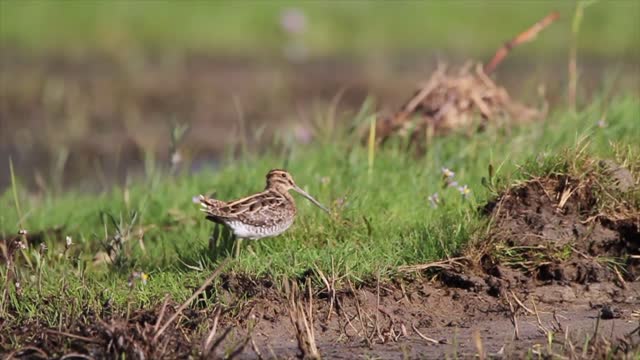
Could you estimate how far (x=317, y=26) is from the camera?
18344mm

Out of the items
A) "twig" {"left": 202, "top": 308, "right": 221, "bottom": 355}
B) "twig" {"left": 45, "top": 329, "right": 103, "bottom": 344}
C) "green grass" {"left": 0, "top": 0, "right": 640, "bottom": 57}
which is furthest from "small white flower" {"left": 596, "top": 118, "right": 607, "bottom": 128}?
"green grass" {"left": 0, "top": 0, "right": 640, "bottom": 57}

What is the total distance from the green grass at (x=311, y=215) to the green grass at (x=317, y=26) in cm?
825

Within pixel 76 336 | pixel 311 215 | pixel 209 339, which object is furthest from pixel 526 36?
pixel 76 336

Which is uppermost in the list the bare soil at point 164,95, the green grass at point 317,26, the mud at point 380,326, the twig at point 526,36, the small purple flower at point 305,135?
the twig at point 526,36

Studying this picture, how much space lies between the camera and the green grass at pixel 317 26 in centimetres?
1781

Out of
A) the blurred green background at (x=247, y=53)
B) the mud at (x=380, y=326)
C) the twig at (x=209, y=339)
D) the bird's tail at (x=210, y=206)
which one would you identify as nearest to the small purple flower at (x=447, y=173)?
the mud at (x=380, y=326)

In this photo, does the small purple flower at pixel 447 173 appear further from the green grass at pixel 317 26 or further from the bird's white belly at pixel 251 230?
the green grass at pixel 317 26

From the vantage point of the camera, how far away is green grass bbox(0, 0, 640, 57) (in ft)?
58.4

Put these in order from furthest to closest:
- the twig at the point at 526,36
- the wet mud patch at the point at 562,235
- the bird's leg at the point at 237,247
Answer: the twig at the point at 526,36
the bird's leg at the point at 237,247
the wet mud patch at the point at 562,235

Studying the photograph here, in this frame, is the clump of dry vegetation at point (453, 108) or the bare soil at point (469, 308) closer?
the bare soil at point (469, 308)

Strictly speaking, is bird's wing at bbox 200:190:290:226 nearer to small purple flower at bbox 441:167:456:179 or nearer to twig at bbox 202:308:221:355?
small purple flower at bbox 441:167:456:179

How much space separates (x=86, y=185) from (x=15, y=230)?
8.53 feet

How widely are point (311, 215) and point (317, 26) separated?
1130 cm

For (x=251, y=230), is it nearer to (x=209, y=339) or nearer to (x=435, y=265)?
(x=435, y=265)
